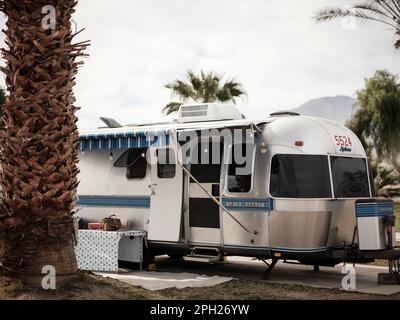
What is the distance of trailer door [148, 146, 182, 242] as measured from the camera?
10602 mm

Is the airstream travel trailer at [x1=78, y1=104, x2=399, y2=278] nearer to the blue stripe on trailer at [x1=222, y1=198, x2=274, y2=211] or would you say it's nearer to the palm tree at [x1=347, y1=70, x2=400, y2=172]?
the blue stripe on trailer at [x1=222, y1=198, x2=274, y2=211]

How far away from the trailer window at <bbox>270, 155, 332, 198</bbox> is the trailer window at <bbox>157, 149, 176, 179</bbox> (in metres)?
2.14

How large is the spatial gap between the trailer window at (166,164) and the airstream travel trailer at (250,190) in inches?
0.8

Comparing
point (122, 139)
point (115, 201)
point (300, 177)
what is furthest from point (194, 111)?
point (300, 177)

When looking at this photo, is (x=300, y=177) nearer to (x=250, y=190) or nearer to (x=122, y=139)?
(x=250, y=190)

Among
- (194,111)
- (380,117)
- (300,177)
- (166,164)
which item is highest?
(380,117)

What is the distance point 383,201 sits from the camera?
31.2 ft

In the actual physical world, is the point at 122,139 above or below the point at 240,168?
above

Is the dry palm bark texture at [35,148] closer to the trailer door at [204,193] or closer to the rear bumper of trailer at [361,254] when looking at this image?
the trailer door at [204,193]

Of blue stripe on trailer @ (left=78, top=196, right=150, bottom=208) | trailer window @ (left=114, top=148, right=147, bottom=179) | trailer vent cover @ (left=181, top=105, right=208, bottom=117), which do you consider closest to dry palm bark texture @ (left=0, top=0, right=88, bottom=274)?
blue stripe on trailer @ (left=78, top=196, right=150, bottom=208)

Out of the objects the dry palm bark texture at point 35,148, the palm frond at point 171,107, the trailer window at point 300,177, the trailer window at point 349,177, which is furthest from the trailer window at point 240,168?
the palm frond at point 171,107

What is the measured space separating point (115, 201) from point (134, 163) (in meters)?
0.88

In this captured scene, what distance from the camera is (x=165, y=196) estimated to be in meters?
10.8
